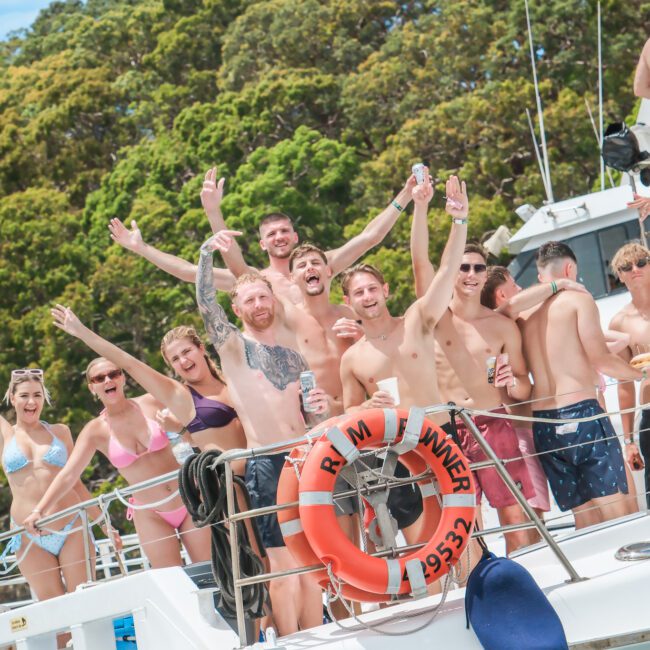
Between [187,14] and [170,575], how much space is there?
32.4m

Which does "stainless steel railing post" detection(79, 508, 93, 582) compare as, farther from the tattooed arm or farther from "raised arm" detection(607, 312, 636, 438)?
"raised arm" detection(607, 312, 636, 438)

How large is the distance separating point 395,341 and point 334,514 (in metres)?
1.26

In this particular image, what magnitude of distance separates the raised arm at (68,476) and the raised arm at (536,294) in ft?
8.62

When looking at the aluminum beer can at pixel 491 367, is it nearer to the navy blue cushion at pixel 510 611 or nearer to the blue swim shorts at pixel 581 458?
the blue swim shorts at pixel 581 458

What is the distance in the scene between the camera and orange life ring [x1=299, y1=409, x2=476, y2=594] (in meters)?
4.23

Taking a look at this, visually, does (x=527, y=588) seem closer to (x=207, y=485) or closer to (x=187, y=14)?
(x=207, y=485)

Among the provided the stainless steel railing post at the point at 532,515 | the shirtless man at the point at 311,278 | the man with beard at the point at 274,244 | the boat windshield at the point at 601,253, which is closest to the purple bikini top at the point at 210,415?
the shirtless man at the point at 311,278

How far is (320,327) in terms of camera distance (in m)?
6.03

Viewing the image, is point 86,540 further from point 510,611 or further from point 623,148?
point 623,148

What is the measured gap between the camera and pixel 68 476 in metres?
6.58

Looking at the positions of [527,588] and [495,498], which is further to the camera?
[495,498]

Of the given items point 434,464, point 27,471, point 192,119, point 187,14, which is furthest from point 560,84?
point 434,464

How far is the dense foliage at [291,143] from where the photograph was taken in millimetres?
24500

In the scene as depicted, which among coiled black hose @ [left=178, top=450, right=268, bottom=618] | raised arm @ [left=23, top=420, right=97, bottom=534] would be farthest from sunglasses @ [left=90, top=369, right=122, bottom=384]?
coiled black hose @ [left=178, top=450, right=268, bottom=618]
